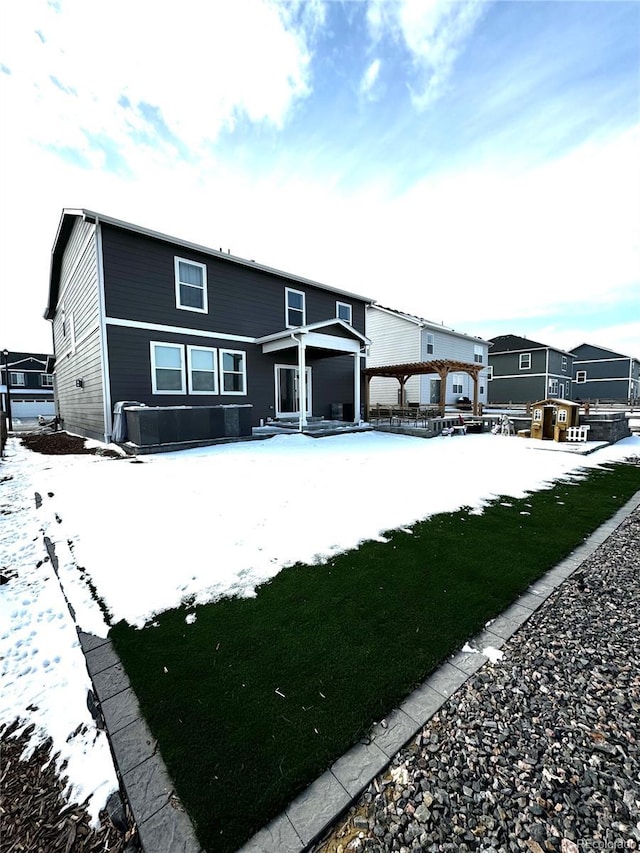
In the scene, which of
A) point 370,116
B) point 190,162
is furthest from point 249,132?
point 370,116

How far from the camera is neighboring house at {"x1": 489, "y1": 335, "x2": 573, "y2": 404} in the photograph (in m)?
30.0

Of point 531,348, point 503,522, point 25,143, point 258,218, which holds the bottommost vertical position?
point 503,522

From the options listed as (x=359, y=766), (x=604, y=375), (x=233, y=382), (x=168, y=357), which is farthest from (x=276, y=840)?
(x=604, y=375)

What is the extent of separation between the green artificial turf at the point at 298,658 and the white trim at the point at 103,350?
28.6 feet

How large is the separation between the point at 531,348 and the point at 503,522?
31389 mm

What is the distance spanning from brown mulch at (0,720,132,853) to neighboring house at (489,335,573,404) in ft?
107

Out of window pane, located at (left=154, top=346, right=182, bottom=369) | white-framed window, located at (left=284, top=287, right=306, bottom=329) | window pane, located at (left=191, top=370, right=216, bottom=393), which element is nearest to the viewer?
window pane, located at (left=154, top=346, right=182, bottom=369)

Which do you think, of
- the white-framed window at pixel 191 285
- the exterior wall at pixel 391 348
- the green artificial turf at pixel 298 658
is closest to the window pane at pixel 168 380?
the white-framed window at pixel 191 285

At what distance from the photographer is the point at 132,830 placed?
125cm

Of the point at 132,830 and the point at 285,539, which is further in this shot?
the point at 285,539

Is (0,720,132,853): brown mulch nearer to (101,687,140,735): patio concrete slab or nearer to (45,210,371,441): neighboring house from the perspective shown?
(101,687,140,735): patio concrete slab

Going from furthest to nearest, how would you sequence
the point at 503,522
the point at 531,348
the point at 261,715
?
the point at 531,348, the point at 503,522, the point at 261,715

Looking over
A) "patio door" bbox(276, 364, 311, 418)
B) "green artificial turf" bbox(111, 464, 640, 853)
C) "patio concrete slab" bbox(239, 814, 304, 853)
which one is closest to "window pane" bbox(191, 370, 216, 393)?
"patio door" bbox(276, 364, 311, 418)

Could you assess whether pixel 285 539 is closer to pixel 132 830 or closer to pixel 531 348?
pixel 132 830
